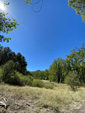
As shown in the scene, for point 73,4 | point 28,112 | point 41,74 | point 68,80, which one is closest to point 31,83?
point 68,80

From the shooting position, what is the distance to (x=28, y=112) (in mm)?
2916

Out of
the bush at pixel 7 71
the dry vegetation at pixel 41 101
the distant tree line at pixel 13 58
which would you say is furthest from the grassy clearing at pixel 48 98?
the distant tree line at pixel 13 58

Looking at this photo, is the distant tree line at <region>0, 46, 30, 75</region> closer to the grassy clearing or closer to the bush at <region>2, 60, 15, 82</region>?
the bush at <region>2, 60, 15, 82</region>

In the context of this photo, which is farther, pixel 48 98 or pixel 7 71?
pixel 7 71

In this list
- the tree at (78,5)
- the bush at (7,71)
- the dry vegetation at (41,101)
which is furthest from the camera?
the bush at (7,71)

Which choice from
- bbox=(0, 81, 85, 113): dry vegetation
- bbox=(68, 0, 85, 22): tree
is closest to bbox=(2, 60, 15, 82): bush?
bbox=(0, 81, 85, 113): dry vegetation

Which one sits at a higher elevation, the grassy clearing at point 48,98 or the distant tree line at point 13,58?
the distant tree line at point 13,58

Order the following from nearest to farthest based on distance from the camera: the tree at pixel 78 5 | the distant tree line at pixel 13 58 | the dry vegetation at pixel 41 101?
the dry vegetation at pixel 41 101, the tree at pixel 78 5, the distant tree line at pixel 13 58

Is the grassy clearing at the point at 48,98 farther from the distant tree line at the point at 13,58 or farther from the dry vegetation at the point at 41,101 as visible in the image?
the distant tree line at the point at 13,58

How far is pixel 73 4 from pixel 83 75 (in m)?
24.7

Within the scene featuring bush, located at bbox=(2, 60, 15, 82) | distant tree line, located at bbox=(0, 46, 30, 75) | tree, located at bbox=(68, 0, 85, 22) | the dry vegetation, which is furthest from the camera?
distant tree line, located at bbox=(0, 46, 30, 75)

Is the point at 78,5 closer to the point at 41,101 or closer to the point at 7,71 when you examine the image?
the point at 41,101

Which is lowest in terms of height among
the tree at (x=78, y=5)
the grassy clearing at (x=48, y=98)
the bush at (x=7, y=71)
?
the grassy clearing at (x=48, y=98)

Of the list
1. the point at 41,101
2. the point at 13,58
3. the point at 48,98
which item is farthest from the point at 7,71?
the point at 13,58
